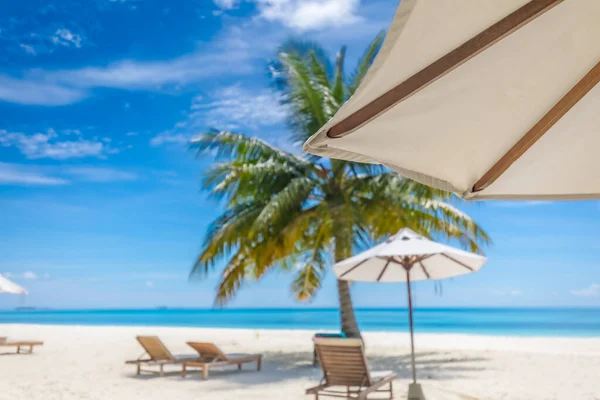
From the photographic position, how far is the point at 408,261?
810 cm

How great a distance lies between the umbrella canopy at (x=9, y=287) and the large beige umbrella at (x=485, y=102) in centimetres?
1392

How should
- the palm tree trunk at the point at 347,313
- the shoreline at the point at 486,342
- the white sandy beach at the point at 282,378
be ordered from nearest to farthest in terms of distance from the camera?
1. the white sandy beach at the point at 282,378
2. the palm tree trunk at the point at 347,313
3. the shoreline at the point at 486,342

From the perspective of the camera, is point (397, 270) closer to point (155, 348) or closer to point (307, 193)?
point (307, 193)

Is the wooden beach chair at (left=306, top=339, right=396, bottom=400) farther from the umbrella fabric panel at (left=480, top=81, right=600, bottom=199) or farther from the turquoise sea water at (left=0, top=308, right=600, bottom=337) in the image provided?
the turquoise sea water at (left=0, top=308, right=600, bottom=337)

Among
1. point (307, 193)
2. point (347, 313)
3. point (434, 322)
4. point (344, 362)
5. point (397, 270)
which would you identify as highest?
point (307, 193)

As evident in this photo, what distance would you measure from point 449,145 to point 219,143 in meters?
10.6


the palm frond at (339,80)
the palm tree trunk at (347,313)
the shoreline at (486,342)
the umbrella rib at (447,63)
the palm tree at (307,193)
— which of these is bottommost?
the shoreline at (486,342)

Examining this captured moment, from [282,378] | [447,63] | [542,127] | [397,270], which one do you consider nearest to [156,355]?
[282,378]

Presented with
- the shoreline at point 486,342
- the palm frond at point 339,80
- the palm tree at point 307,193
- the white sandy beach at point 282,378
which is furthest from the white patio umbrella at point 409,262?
the shoreline at point 486,342

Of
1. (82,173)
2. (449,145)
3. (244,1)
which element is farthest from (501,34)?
(82,173)

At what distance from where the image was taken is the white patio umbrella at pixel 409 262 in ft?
23.7

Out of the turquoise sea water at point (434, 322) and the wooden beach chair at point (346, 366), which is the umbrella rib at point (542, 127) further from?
the turquoise sea water at point (434, 322)

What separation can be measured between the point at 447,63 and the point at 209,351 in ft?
30.5

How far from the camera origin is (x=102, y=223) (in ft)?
259
